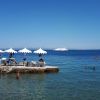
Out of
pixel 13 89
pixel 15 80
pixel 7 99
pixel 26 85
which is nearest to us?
pixel 7 99

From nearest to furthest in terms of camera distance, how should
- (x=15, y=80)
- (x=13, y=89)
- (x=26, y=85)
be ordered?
(x=13, y=89) → (x=26, y=85) → (x=15, y=80)

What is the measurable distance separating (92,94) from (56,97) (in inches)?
160

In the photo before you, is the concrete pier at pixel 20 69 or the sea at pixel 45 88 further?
the concrete pier at pixel 20 69

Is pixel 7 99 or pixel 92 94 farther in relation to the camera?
pixel 92 94

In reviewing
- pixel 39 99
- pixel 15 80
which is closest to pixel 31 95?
pixel 39 99

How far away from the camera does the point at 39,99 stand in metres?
29.5

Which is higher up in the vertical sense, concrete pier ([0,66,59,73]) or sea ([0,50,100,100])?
concrete pier ([0,66,59,73])

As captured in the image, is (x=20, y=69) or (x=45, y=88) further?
(x=20, y=69)

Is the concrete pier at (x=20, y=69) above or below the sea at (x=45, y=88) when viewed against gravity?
above

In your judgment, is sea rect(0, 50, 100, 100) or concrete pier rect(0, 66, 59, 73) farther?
concrete pier rect(0, 66, 59, 73)

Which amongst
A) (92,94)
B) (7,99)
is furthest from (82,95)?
(7,99)

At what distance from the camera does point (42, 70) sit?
48344 millimetres

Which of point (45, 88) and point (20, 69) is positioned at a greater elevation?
point (20, 69)

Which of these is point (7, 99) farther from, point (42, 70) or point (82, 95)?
point (42, 70)
